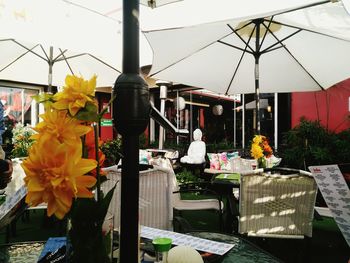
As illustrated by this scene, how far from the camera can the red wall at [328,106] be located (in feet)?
19.8

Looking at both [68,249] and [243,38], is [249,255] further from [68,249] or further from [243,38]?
[243,38]

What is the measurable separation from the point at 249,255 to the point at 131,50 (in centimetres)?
102

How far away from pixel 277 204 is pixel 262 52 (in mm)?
2296

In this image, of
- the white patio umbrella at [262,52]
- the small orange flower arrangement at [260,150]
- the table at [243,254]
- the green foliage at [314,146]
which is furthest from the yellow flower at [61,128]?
the green foliage at [314,146]

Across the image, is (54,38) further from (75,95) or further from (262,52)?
(75,95)

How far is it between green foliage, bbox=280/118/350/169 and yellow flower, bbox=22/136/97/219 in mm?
5399

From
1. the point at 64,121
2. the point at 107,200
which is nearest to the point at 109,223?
the point at 107,200

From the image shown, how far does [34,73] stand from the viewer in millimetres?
5145

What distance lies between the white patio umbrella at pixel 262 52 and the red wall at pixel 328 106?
1562 mm

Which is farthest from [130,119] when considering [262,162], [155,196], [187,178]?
[187,178]

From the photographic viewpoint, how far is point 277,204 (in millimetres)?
2604

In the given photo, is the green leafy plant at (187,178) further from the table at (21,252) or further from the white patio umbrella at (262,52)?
the table at (21,252)

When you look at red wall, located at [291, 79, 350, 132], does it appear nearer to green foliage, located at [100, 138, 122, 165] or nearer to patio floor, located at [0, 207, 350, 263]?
patio floor, located at [0, 207, 350, 263]

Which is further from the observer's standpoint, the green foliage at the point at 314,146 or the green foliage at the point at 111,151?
the green foliage at the point at 111,151
